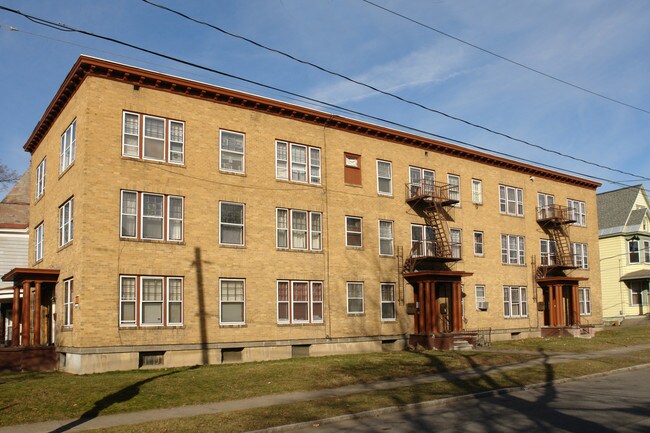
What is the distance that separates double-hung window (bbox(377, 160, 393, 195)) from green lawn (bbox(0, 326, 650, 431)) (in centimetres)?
953

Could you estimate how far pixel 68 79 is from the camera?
25.0 m

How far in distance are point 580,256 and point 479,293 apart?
39.1 feet

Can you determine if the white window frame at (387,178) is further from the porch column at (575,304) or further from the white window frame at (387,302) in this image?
the porch column at (575,304)

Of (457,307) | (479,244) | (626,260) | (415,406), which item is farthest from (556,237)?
(415,406)

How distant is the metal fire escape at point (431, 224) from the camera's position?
33719 mm

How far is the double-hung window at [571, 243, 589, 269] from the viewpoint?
4431 centimetres

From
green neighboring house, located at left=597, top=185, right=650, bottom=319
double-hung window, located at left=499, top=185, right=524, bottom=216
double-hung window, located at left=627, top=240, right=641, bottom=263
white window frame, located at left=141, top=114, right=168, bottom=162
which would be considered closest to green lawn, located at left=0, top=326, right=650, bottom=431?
white window frame, located at left=141, top=114, right=168, bottom=162

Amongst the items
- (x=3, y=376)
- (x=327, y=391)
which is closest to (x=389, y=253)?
(x=327, y=391)

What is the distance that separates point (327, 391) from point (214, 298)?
9.34 m

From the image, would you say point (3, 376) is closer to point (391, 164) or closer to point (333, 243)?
point (333, 243)

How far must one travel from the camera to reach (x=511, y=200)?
4047 centimetres

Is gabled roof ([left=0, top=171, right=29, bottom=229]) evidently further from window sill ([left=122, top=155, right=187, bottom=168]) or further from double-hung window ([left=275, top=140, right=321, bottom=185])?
double-hung window ([left=275, top=140, right=321, bottom=185])

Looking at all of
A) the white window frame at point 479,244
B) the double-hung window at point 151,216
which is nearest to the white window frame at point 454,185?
the white window frame at point 479,244

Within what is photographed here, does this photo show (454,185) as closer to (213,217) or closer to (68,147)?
(213,217)
